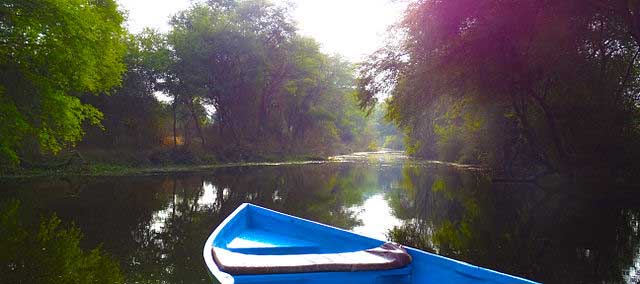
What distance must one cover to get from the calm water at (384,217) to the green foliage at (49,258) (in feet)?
0.92

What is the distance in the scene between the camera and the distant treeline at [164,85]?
1423cm

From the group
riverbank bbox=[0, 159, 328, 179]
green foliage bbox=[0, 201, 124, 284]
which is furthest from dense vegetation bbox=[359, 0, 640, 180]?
riverbank bbox=[0, 159, 328, 179]

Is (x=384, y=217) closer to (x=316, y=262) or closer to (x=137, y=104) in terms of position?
(x=316, y=262)

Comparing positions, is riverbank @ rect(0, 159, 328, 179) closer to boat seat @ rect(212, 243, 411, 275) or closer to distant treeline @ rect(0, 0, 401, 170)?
distant treeline @ rect(0, 0, 401, 170)

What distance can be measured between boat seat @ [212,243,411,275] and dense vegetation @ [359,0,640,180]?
11435mm

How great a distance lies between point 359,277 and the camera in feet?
14.0

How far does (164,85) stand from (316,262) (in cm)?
2821

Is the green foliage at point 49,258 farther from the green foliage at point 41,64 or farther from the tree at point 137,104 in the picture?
the tree at point 137,104

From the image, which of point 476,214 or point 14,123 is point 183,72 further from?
point 476,214

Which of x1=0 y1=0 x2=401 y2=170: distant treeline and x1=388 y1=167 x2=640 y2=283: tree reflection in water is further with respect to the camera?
x1=0 y1=0 x2=401 y2=170: distant treeline

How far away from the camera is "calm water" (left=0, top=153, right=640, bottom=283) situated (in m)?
7.11

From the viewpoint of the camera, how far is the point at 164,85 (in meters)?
30.1

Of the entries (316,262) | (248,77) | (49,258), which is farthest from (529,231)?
(248,77)

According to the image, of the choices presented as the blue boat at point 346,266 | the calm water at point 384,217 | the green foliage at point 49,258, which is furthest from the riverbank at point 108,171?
the blue boat at point 346,266
